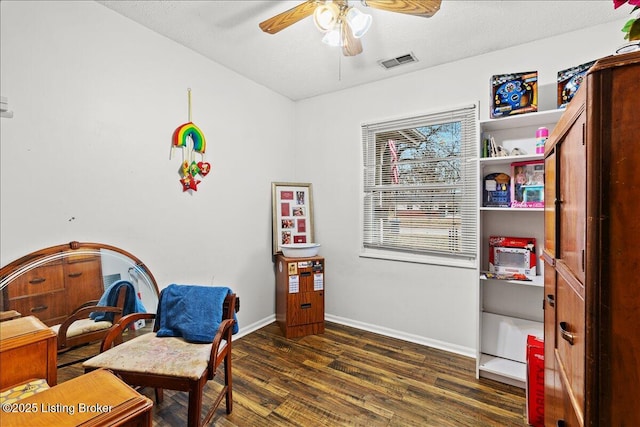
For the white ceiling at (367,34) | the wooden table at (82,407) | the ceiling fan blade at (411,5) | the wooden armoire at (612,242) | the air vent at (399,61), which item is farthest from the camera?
the air vent at (399,61)

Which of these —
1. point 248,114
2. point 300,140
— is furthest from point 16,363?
point 300,140

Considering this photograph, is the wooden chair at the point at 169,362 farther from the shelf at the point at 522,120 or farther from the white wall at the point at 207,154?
the shelf at the point at 522,120

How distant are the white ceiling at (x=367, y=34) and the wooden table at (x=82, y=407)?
83.8 inches

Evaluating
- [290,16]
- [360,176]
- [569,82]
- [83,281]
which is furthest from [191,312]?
[569,82]

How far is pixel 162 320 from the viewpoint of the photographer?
1910 mm

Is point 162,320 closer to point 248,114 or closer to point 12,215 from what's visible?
point 12,215

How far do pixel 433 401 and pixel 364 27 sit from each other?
2.33 meters

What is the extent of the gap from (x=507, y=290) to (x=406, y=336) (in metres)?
1.01

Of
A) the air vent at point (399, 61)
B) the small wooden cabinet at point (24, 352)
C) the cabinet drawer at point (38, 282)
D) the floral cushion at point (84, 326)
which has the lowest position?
the floral cushion at point (84, 326)

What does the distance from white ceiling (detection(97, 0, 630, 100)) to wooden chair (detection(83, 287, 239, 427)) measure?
200 centimetres

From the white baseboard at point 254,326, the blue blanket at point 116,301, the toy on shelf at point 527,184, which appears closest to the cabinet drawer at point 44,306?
the blue blanket at point 116,301

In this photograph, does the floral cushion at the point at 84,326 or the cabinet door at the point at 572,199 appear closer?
the cabinet door at the point at 572,199

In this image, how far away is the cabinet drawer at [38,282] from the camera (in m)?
1.52

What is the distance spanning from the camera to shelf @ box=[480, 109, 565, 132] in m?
2.03
